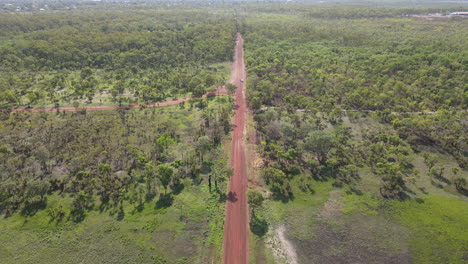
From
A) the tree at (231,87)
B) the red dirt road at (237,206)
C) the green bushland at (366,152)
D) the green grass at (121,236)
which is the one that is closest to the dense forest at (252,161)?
the green grass at (121,236)

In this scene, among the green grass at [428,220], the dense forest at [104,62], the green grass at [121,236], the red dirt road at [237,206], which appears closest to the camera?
the green grass at [121,236]

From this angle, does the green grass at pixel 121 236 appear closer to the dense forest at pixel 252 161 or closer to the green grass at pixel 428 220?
the dense forest at pixel 252 161

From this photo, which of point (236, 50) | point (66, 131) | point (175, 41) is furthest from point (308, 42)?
point (66, 131)

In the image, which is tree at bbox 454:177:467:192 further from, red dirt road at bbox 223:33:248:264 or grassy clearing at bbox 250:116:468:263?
red dirt road at bbox 223:33:248:264

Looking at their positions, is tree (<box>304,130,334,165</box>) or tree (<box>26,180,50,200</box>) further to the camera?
tree (<box>304,130,334,165</box>)

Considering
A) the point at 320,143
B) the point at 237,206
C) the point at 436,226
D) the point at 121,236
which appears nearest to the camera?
the point at 121,236

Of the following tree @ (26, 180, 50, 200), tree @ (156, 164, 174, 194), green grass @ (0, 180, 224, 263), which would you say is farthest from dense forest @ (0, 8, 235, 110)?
green grass @ (0, 180, 224, 263)

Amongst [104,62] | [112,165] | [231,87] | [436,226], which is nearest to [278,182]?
[436,226]

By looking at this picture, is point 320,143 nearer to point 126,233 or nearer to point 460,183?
point 460,183

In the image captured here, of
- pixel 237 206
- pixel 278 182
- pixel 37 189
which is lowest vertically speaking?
pixel 237 206

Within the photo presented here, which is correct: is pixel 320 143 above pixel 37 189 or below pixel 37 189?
above

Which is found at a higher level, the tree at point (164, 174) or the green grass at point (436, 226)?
the tree at point (164, 174)
